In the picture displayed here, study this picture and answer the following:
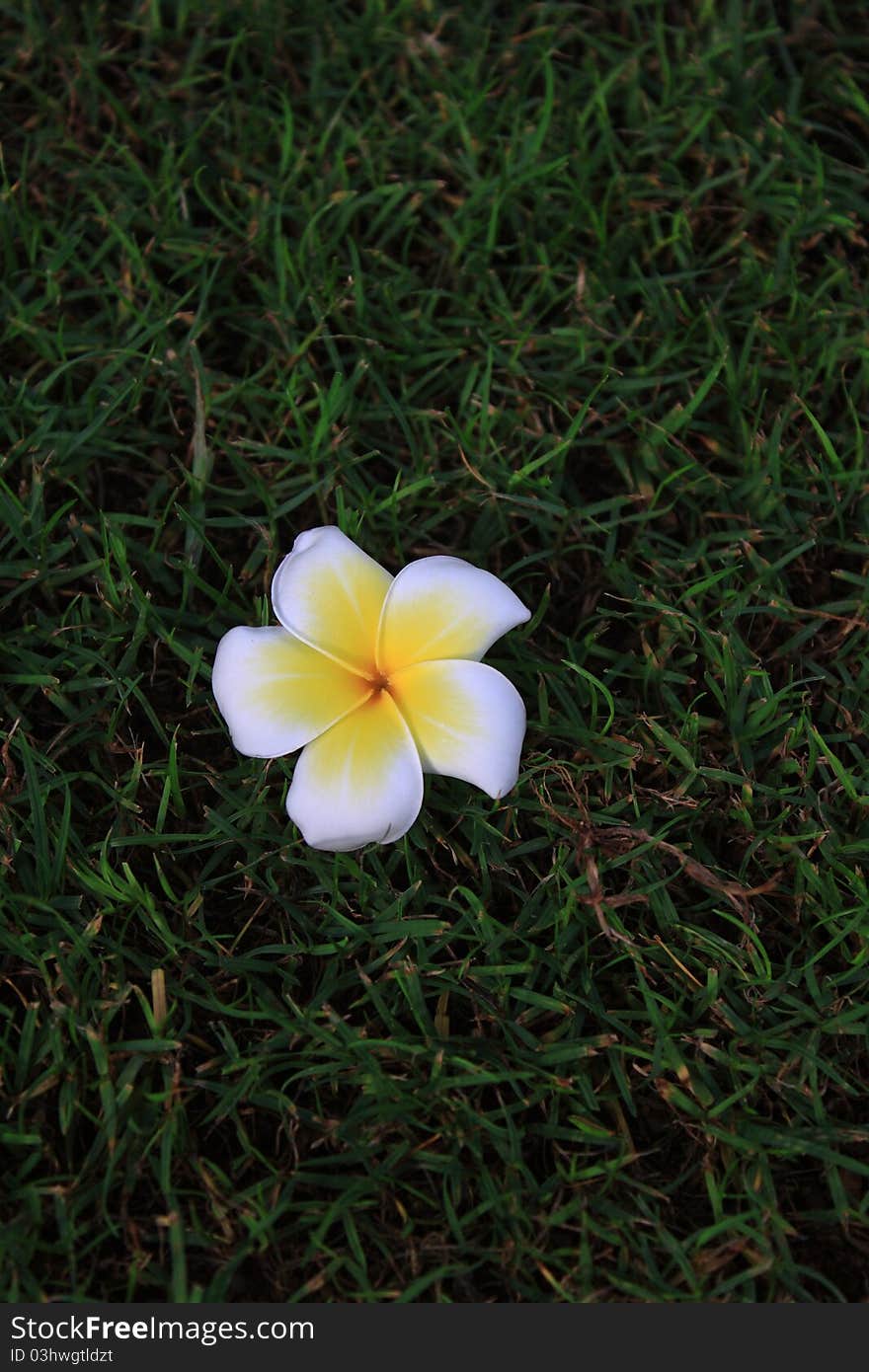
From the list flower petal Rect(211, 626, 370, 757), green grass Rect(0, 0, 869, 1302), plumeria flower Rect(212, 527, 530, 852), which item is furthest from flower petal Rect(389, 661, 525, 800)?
green grass Rect(0, 0, 869, 1302)

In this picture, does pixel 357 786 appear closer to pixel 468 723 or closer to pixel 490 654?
pixel 468 723

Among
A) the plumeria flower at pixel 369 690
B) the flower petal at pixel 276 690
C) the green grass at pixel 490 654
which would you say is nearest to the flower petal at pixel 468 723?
the plumeria flower at pixel 369 690

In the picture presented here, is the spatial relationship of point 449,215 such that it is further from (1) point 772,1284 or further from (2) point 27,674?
(1) point 772,1284

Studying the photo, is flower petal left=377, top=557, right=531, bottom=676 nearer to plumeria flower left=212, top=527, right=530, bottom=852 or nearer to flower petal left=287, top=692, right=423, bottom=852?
plumeria flower left=212, top=527, right=530, bottom=852

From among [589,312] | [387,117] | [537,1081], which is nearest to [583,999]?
[537,1081]

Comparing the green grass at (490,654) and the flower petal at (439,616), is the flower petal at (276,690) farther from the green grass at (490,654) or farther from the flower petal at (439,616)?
the green grass at (490,654)

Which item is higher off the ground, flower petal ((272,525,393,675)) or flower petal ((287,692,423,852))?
flower petal ((272,525,393,675))
